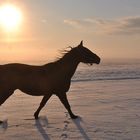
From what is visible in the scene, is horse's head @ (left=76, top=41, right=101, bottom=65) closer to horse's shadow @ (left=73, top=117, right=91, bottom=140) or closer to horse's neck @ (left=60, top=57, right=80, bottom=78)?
horse's neck @ (left=60, top=57, right=80, bottom=78)

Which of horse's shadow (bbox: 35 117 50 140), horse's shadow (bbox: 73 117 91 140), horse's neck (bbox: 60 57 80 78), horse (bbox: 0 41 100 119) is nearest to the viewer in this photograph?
horse's shadow (bbox: 73 117 91 140)

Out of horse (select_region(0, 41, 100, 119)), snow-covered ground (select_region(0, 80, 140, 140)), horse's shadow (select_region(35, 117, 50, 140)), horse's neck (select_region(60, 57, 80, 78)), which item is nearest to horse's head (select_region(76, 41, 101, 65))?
horse (select_region(0, 41, 100, 119))

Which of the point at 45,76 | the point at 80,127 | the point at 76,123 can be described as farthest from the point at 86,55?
the point at 80,127

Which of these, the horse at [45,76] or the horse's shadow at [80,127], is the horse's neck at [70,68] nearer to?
the horse at [45,76]

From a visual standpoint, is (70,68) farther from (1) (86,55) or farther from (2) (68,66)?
(1) (86,55)

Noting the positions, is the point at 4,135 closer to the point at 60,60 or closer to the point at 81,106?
the point at 60,60

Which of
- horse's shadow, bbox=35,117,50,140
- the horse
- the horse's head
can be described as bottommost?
horse's shadow, bbox=35,117,50,140

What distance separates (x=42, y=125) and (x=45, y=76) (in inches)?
53.8

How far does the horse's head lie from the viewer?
914 centimetres

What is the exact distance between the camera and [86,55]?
30.2 ft

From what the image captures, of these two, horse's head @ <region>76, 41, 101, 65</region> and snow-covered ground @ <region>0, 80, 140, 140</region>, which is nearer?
snow-covered ground @ <region>0, 80, 140, 140</region>

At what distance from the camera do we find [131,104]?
11219mm

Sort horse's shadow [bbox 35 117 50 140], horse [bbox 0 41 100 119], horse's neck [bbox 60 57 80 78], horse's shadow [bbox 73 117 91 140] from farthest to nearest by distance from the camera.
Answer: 1. horse's neck [bbox 60 57 80 78]
2. horse [bbox 0 41 100 119]
3. horse's shadow [bbox 35 117 50 140]
4. horse's shadow [bbox 73 117 91 140]

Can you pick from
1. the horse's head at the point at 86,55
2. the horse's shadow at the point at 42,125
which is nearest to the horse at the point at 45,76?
the horse's head at the point at 86,55
